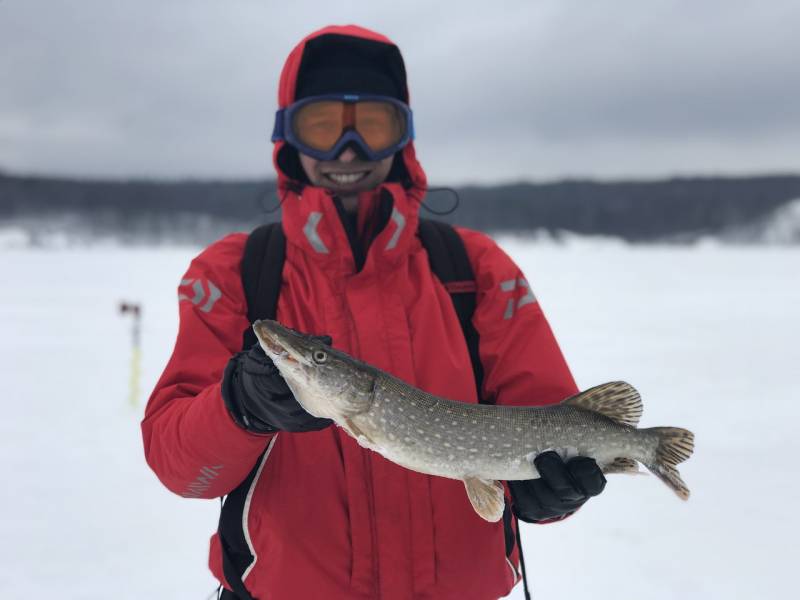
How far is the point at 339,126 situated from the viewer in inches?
91.5

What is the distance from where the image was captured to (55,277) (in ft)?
71.6

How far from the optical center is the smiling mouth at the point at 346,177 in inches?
90.4

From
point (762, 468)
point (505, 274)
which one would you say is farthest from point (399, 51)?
point (762, 468)

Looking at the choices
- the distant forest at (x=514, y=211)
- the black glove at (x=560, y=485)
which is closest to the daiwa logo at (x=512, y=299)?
Answer: the black glove at (x=560, y=485)

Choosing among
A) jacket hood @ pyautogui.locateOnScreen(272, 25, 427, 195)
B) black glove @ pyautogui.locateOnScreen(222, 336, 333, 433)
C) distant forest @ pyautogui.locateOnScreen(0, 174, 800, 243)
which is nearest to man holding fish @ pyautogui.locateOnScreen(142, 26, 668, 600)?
black glove @ pyautogui.locateOnScreen(222, 336, 333, 433)

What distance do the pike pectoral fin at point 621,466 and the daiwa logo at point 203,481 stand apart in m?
1.21

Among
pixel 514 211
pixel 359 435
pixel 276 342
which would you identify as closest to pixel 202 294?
pixel 276 342

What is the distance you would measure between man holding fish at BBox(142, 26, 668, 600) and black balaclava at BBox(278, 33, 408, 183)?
0.77 feet

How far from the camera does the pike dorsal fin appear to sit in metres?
1.97

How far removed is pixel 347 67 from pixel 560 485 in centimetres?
171

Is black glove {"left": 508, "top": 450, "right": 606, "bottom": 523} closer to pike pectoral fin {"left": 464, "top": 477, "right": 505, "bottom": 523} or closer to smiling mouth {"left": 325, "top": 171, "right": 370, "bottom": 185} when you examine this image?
pike pectoral fin {"left": 464, "top": 477, "right": 505, "bottom": 523}

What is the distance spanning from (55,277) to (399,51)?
23.0 meters

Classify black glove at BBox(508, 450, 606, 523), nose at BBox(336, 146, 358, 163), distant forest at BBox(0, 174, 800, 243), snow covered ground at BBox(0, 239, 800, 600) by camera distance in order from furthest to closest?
1. distant forest at BBox(0, 174, 800, 243)
2. snow covered ground at BBox(0, 239, 800, 600)
3. nose at BBox(336, 146, 358, 163)
4. black glove at BBox(508, 450, 606, 523)

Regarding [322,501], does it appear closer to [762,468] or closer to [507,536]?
[507,536]
